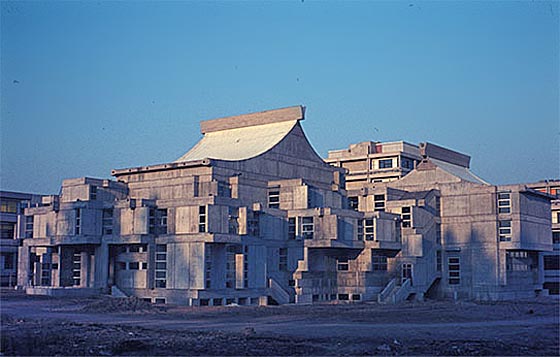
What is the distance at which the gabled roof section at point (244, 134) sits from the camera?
3134 inches

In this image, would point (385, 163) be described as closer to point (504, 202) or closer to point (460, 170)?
point (460, 170)

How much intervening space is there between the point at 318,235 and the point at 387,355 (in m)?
40.1

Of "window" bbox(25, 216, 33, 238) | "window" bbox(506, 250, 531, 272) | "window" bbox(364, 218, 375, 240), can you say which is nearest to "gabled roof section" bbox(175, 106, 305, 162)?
"window" bbox(364, 218, 375, 240)

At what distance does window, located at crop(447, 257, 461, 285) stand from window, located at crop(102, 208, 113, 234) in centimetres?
3354

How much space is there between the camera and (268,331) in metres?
35.5

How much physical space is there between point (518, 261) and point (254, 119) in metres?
32.7

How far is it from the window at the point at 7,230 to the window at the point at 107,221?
41861 mm

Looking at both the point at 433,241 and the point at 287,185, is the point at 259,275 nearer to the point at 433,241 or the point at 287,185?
the point at 287,185

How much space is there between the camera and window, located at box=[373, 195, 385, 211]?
250ft

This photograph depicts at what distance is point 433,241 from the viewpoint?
74.3m

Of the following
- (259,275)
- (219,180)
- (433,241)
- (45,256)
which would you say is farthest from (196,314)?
(433,241)

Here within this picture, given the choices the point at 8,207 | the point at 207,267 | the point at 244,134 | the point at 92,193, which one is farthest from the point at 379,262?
the point at 8,207

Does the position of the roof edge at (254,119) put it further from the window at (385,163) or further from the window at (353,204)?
the window at (385,163)

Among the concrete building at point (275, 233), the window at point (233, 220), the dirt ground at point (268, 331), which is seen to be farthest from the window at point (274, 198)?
the dirt ground at point (268, 331)
